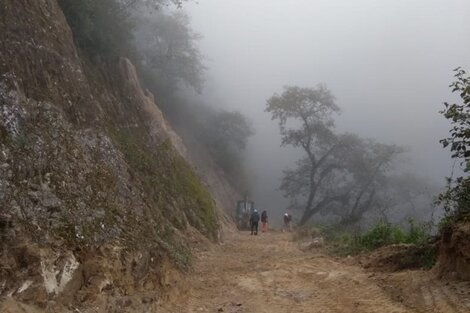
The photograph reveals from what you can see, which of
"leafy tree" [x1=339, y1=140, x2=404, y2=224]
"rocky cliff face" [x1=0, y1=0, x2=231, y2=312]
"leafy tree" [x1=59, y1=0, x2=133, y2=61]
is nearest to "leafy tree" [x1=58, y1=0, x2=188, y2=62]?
"leafy tree" [x1=59, y1=0, x2=133, y2=61]

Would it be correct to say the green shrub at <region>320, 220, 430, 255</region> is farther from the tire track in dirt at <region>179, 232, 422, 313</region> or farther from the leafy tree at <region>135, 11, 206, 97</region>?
the leafy tree at <region>135, 11, 206, 97</region>

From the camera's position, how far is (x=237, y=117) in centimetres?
4369

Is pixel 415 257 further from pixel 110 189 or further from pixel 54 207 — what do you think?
pixel 54 207

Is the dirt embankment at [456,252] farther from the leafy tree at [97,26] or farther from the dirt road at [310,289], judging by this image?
the leafy tree at [97,26]

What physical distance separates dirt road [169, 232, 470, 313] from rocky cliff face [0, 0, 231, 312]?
29.6 inches

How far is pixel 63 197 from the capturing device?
7.32 metres

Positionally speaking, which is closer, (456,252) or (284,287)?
(456,252)

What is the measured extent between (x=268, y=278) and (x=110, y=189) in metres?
4.01

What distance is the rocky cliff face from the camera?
6090mm

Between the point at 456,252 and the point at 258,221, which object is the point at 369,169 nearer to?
the point at 258,221

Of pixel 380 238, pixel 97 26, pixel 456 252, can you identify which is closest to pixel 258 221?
pixel 380 238

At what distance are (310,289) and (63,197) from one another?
518 cm

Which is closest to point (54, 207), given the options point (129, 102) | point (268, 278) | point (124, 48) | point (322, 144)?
point (268, 278)

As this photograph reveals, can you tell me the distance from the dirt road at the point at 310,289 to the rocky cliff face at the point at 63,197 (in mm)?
753
